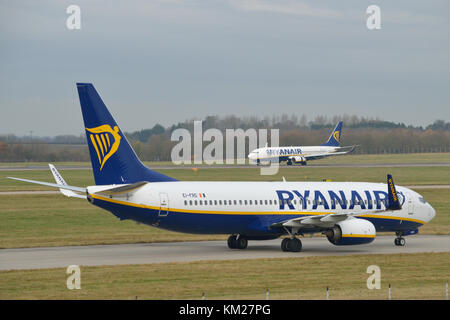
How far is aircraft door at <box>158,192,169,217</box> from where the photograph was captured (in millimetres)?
35375

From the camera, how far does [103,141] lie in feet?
114

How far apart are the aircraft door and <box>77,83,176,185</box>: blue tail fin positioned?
154 cm

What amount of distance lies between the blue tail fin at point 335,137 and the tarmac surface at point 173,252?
86.3m

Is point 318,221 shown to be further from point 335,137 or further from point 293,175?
point 335,137

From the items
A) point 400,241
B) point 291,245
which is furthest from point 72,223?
point 400,241

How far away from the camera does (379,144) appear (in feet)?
469

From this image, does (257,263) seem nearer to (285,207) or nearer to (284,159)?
(285,207)

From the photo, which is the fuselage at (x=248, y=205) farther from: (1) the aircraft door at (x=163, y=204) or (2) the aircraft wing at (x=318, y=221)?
(2) the aircraft wing at (x=318, y=221)

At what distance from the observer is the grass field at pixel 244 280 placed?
24.9 meters

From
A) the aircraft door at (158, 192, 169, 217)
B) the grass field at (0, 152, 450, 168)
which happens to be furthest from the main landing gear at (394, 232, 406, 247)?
the grass field at (0, 152, 450, 168)
